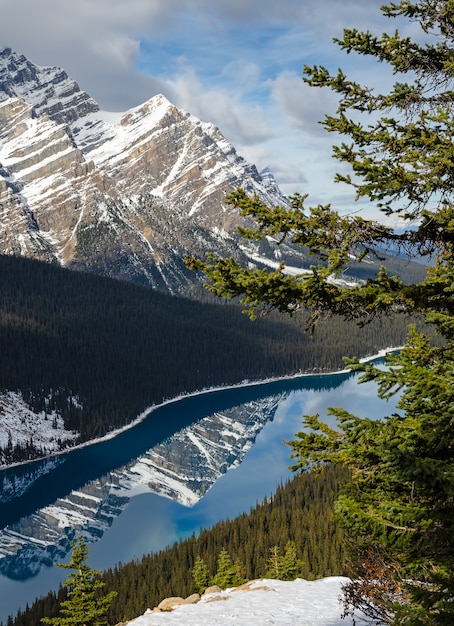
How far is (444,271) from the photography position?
33.3 ft

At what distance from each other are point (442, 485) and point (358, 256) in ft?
15.8

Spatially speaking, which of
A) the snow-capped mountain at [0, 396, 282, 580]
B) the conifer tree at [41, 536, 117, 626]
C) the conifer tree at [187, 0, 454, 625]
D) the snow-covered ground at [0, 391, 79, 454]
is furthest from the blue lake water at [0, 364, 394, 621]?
the conifer tree at [187, 0, 454, 625]

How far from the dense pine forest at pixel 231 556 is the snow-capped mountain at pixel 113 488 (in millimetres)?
31585

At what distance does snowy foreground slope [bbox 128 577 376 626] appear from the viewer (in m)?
25.7

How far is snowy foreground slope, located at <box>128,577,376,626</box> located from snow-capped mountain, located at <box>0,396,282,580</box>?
83331 millimetres

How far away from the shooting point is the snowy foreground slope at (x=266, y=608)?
84.2ft

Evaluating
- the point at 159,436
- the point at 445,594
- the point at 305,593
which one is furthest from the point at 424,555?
the point at 159,436

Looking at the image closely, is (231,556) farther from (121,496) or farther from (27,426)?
(27,426)

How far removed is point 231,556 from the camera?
8069 cm

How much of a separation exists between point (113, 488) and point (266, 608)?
406ft

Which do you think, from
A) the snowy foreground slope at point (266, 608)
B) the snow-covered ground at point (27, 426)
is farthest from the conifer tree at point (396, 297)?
the snow-covered ground at point (27, 426)

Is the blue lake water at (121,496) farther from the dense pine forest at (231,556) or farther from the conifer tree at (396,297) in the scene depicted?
the conifer tree at (396,297)

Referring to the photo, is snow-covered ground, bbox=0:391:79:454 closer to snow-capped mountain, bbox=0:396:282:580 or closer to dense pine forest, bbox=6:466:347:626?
snow-capped mountain, bbox=0:396:282:580

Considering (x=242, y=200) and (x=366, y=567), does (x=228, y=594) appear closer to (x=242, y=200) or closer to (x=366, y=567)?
(x=366, y=567)
